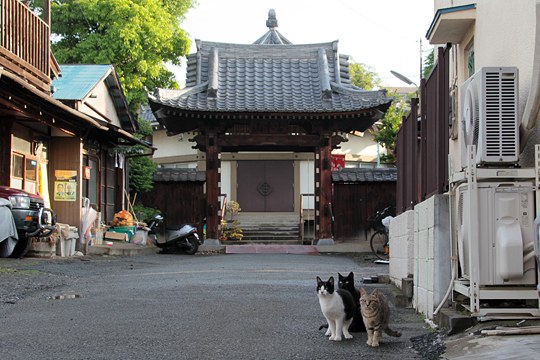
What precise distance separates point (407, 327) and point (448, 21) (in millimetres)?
3291

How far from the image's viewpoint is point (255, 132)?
997 inches

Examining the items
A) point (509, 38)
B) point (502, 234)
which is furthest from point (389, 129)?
point (502, 234)

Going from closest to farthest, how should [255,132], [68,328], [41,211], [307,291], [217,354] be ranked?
[217,354] → [68,328] → [307,291] → [41,211] → [255,132]

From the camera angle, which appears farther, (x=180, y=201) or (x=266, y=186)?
(x=266, y=186)

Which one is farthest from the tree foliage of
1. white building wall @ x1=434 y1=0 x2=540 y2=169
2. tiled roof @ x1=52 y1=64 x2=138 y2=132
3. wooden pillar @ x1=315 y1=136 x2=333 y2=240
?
white building wall @ x1=434 y1=0 x2=540 y2=169

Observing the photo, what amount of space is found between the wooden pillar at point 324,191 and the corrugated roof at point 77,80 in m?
7.56

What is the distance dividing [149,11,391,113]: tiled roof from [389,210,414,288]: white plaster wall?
13142mm

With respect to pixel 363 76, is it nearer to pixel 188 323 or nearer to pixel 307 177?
pixel 307 177

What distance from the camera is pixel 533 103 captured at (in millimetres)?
5730

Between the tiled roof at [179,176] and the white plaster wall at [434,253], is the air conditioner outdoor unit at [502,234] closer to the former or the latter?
the white plaster wall at [434,253]

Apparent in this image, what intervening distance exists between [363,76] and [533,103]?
138ft

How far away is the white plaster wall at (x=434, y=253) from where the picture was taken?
688 centimetres

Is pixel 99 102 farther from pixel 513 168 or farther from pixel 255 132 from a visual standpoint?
pixel 513 168

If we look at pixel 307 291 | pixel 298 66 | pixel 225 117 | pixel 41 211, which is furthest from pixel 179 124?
pixel 307 291
